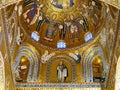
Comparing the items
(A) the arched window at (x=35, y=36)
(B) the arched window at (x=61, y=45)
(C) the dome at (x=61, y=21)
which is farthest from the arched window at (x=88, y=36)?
(A) the arched window at (x=35, y=36)

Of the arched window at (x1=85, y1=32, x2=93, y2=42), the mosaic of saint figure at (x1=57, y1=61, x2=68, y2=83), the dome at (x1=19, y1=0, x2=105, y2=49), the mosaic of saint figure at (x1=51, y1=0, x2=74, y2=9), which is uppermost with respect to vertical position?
the mosaic of saint figure at (x1=51, y1=0, x2=74, y2=9)

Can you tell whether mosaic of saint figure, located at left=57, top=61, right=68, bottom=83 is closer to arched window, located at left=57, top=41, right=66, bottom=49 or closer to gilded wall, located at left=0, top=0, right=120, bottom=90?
gilded wall, located at left=0, top=0, right=120, bottom=90

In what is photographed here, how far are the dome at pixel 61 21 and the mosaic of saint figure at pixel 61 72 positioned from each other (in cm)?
187

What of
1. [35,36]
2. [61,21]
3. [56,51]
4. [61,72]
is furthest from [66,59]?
[61,21]

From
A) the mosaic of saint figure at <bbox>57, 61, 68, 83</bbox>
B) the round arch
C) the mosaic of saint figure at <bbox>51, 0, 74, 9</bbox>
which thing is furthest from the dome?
the mosaic of saint figure at <bbox>57, 61, 68, 83</bbox>

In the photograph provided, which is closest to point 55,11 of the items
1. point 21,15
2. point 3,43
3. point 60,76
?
point 21,15

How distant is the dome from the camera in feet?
80.4

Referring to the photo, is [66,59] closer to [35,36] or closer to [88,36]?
[88,36]

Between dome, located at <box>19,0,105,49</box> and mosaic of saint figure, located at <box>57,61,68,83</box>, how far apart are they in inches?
73.7

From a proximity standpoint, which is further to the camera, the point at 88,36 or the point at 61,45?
the point at 61,45

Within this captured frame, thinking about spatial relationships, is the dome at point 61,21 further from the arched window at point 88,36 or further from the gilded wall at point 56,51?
the arched window at point 88,36

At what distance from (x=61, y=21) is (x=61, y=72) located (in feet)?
14.7

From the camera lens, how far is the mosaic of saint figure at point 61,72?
2398 centimetres

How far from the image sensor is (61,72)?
24.5 m
